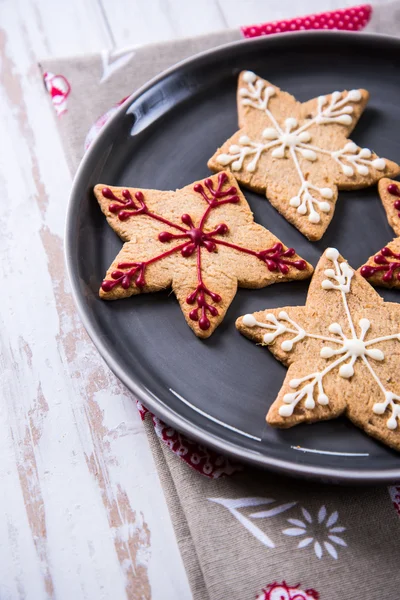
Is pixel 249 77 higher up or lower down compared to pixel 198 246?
higher up

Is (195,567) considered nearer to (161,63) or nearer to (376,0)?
(161,63)

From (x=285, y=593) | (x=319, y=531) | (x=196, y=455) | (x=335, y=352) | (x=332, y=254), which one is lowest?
(x=285, y=593)

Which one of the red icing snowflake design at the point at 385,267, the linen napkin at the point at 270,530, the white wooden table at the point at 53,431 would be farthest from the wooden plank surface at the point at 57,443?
the red icing snowflake design at the point at 385,267

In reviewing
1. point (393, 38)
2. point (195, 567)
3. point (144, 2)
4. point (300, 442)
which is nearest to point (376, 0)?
point (393, 38)

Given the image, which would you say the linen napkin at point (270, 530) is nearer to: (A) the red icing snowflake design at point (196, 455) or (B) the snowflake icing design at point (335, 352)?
(A) the red icing snowflake design at point (196, 455)

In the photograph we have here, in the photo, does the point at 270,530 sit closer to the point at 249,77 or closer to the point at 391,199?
the point at 391,199

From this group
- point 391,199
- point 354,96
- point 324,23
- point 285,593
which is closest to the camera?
point 285,593

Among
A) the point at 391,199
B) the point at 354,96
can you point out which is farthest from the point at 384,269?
the point at 354,96
